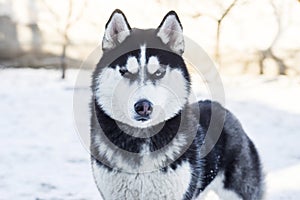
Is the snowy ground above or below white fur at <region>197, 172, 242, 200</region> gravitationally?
below

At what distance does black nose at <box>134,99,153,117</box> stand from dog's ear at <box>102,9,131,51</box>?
45 cm

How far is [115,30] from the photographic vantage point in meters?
3.04

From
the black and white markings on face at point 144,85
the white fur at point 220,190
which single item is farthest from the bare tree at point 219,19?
the black and white markings on face at point 144,85

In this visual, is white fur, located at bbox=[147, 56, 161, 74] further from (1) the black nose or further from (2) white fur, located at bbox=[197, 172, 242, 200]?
(2) white fur, located at bbox=[197, 172, 242, 200]

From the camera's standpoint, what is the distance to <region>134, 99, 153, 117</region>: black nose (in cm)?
276

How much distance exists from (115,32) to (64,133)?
3300 mm

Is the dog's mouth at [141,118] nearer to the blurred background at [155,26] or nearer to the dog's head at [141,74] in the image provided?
the dog's head at [141,74]

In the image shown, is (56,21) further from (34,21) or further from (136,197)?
(136,197)

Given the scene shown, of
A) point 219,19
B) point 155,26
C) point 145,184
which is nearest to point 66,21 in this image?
point 155,26

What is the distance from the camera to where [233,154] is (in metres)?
3.38

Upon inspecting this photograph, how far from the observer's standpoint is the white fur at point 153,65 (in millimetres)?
2863

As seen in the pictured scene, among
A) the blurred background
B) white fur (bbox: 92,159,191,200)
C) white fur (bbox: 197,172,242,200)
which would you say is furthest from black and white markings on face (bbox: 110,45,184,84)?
the blurred background

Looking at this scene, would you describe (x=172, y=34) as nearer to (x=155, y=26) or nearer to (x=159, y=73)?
(x=159, y=73)

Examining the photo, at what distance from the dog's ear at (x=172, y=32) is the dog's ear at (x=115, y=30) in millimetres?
199
